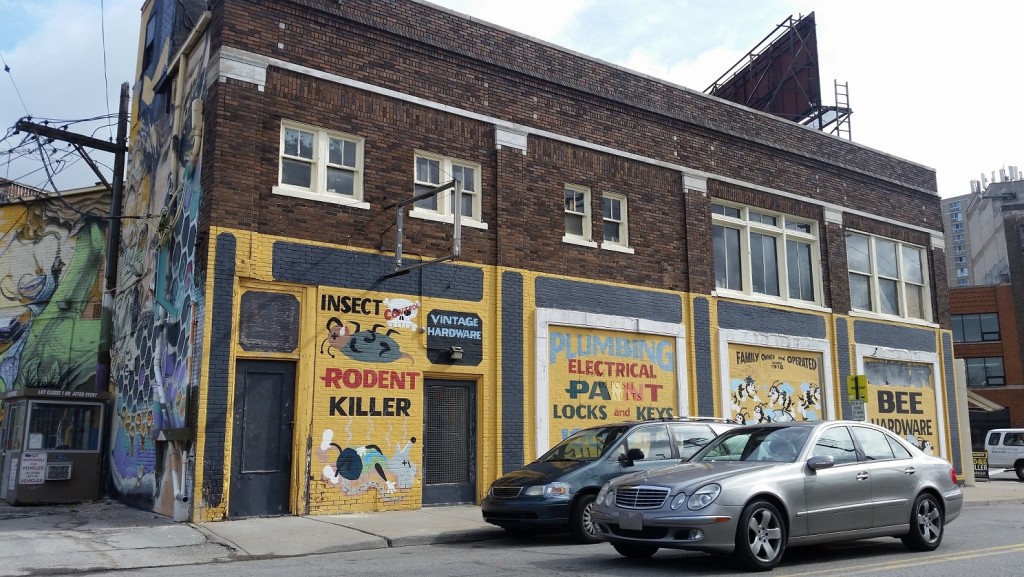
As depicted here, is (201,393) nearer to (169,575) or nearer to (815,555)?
(169,575)

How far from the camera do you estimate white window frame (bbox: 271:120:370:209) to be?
1397 centimetres

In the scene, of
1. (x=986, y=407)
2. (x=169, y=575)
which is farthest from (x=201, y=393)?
(x=986, y=407)

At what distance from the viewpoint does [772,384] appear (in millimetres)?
19953

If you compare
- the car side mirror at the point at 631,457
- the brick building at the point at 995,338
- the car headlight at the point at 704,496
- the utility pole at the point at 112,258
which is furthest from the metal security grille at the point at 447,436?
the brick building at the point at 995,338

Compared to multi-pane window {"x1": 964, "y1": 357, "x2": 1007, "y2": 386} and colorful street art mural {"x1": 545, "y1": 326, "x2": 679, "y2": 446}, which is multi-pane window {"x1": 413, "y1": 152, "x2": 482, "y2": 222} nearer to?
colorful street art mural {"x1": 545, "y1": 326, "x2": 679, "y2": 446}

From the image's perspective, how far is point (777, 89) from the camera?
85.3ft

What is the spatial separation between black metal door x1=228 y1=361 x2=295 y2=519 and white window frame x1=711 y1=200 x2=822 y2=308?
10.0m

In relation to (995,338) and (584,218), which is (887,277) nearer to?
(584,218)

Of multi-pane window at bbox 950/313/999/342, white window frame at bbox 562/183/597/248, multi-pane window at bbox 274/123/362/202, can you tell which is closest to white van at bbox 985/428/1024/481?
white window frame at bbox 562/183/597/248

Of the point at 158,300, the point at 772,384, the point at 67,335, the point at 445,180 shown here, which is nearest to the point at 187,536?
the point at 158,300

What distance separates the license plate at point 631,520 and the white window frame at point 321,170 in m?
7.83

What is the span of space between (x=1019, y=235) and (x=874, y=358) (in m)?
34.4

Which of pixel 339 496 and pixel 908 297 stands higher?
pixel 908 297

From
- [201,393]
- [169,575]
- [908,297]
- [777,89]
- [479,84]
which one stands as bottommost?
[169,575]
